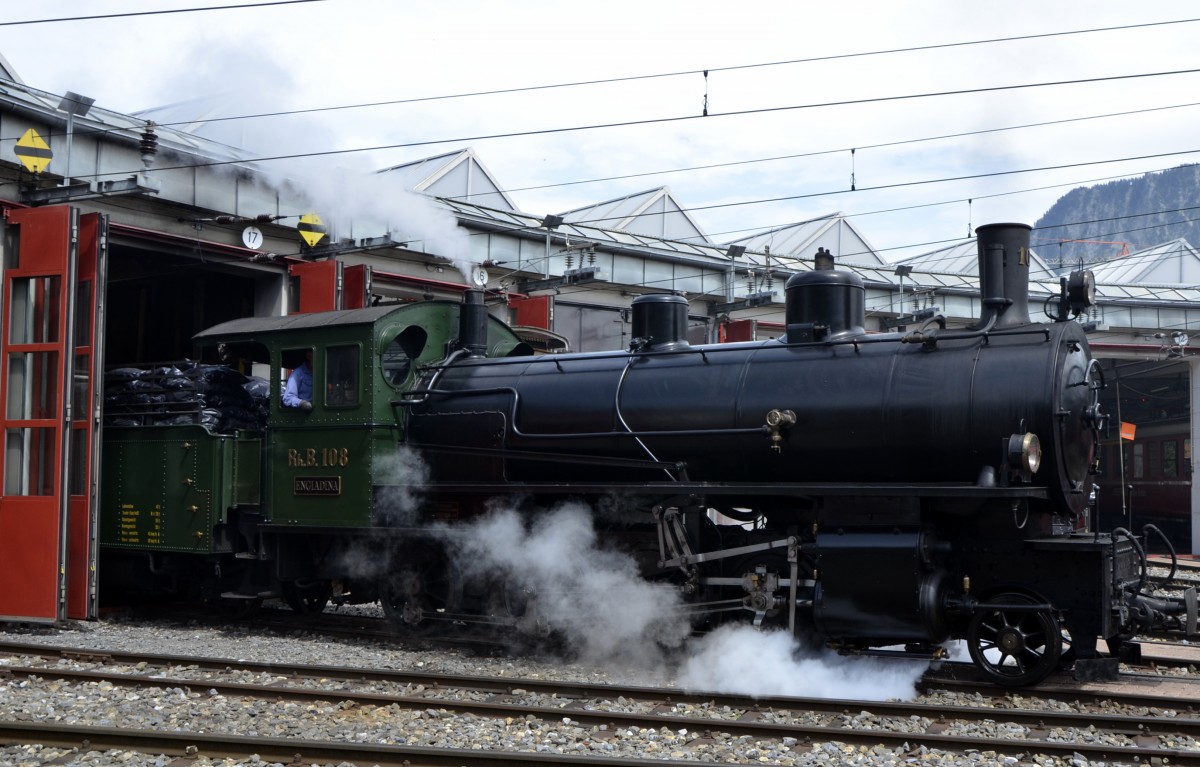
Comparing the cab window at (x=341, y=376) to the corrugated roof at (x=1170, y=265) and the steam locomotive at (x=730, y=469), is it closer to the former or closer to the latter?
the steam locomotive at (x=730, y=469)

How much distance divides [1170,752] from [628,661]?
4.59 meters

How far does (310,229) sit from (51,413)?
6157 mm

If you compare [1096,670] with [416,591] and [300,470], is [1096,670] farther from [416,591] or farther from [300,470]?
[300,470]

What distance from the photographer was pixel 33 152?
13.4 metres

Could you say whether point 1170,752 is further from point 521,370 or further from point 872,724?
point 521,370

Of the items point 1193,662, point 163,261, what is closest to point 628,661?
point 1193,662

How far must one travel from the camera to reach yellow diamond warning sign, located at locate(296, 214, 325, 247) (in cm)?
1695

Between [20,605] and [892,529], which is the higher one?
[892,529]

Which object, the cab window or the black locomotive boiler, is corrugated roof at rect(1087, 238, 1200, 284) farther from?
the cab window

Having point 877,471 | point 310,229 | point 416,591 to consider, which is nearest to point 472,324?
point 416,591

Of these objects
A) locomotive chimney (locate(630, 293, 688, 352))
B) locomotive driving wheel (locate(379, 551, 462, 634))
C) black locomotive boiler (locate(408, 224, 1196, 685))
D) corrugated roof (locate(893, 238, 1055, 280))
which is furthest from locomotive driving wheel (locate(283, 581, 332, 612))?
corrugated roof (locate(893, 238, 1055, 280))

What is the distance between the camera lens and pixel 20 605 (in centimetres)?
1155

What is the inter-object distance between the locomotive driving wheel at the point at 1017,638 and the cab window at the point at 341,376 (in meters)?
6.08

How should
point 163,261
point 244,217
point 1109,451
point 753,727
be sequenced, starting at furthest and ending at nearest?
point 1109,451
point 163,261
point 244,217
point 753,727
